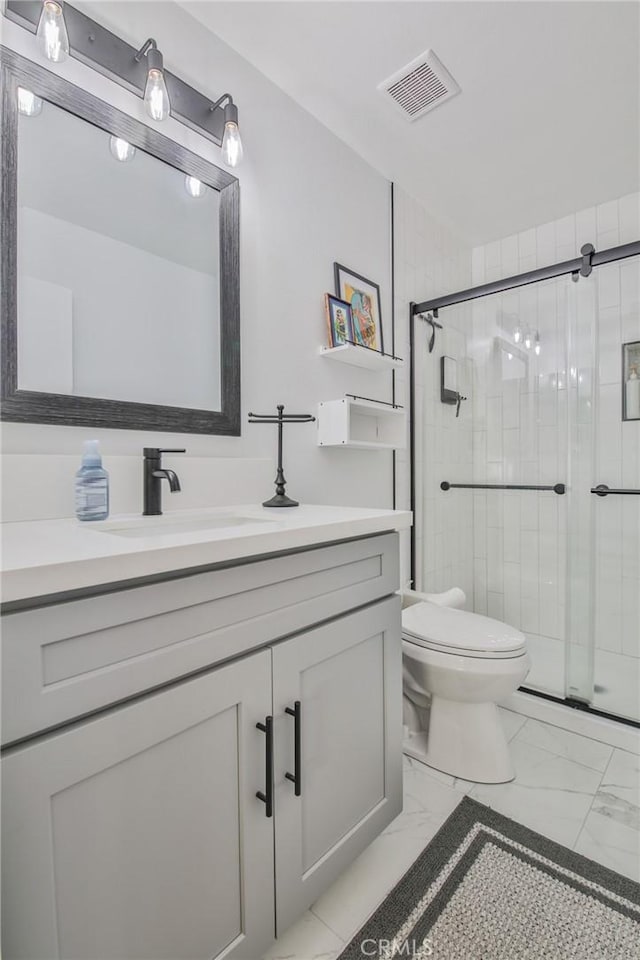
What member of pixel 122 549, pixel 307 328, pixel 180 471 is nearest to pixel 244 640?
pixel 122 549

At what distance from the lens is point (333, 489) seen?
1776 millimetres

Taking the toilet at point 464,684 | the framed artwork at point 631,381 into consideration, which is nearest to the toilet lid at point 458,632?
the toilet at point 464,684

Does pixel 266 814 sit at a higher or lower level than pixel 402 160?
lower

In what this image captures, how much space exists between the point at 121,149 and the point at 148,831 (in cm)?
148

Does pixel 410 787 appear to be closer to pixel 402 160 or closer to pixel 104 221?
pixel 104 221

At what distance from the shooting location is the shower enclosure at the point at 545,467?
6.50 ft

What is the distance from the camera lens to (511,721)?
6.26 feet

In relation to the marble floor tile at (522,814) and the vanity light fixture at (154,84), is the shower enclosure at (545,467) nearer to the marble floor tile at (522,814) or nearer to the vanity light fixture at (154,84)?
the marble floor tile at (522,814)

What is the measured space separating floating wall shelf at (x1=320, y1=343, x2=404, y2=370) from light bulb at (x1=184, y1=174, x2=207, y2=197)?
0.62 meters

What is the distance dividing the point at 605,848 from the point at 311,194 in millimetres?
2256

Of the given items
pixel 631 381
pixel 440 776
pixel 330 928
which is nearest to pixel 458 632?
pixel 440 776

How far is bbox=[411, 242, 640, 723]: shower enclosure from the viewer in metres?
1.98

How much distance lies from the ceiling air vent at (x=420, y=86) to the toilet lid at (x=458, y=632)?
1871 mm

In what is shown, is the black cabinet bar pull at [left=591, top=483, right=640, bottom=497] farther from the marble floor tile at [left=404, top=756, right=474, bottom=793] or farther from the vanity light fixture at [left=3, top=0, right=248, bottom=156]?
the vanity light fixture at [left=3, top=0, right=248, bottom=156]
